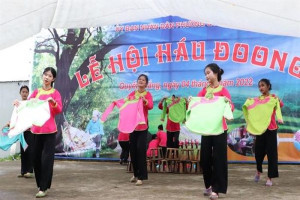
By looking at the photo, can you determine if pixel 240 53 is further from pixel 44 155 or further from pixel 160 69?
pixel 44 155

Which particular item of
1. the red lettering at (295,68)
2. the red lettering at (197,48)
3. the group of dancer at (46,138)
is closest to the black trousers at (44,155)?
the group of dancer at (46,138)

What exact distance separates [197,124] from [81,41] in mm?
5734

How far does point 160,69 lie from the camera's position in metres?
9.35

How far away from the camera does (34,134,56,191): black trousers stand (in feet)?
16.5

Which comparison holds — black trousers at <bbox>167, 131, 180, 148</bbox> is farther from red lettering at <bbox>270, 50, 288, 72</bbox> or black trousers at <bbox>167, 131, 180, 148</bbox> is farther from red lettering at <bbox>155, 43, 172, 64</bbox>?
red lettering at <bbox>270, 50, 288, 72</bbox>

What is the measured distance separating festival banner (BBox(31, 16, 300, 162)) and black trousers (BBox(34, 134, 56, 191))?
4279 millimetres

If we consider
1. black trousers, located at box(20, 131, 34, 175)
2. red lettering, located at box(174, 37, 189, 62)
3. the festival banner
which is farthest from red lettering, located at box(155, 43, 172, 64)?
black trousers, located at box(20, 131, 34, 175)

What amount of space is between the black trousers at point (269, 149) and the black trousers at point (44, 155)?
2.97 meters

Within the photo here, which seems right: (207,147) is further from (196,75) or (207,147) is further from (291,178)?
(196,75)

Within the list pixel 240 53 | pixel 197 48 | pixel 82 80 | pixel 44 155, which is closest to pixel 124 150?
pixel 82 80

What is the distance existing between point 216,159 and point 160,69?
15.7 feet

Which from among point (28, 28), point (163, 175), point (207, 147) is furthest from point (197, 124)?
point (163, 175)

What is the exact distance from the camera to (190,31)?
9.23 m

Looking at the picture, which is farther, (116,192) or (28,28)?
(116,192)
